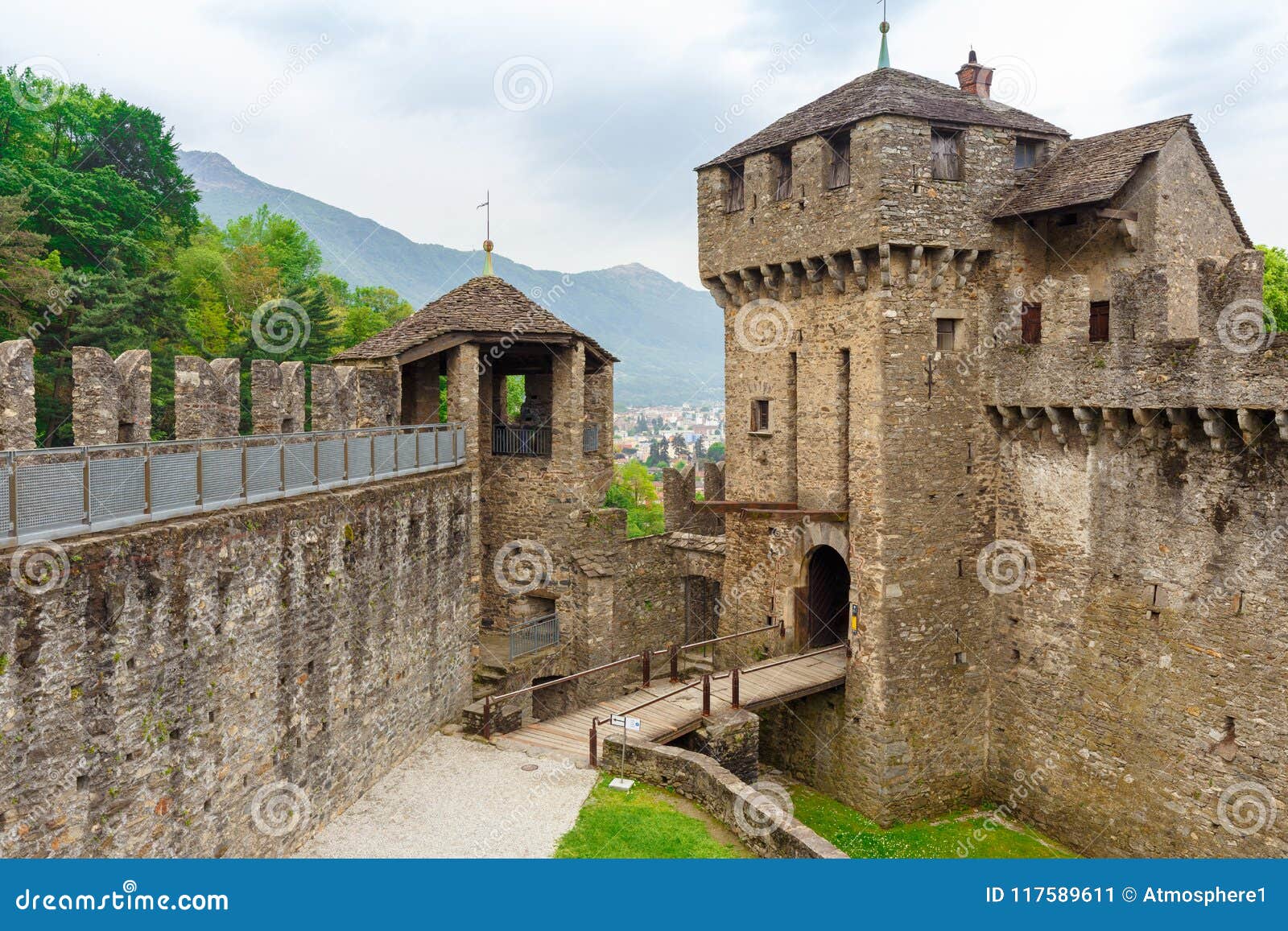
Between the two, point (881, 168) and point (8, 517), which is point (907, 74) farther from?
point (8, 517)

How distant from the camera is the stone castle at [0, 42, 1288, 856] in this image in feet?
38.6

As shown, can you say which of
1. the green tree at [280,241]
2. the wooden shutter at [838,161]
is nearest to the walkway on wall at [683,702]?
the wooden shutter at [838,161]

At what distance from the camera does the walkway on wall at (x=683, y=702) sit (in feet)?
53.4

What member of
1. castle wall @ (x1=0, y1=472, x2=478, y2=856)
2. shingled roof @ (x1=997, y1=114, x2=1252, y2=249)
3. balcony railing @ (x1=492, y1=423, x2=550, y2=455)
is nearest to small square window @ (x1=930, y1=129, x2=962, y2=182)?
shingled roof @ (x1=997, y1=114, x2=1252, y2=249)

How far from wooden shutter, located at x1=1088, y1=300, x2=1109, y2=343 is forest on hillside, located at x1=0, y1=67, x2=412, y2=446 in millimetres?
20922

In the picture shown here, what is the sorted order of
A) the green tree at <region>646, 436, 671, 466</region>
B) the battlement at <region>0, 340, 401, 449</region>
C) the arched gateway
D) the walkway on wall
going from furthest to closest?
the green tree at <region>646, 436, 671, 466</region> → the arched gateway → the walkway on wall → the battlement at <region>0, 340, 401, 449</region>

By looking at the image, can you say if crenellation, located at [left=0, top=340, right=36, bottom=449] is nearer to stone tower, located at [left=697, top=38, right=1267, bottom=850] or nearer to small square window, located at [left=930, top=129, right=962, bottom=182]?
stone tower, located at [left=697, top=38, right=1267, bottom=850]

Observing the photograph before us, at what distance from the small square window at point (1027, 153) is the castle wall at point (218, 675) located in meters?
13.4

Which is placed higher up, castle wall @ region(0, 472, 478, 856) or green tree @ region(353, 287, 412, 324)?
green tree @ region(353, 287, 412, 324)

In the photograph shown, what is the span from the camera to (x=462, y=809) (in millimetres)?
13484

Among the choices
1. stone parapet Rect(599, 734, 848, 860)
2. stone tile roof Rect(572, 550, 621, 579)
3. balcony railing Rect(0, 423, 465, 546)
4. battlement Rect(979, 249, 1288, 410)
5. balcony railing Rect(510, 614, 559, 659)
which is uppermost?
battlement Rect(979, 249, 1288, 410)

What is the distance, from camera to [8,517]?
303 inches

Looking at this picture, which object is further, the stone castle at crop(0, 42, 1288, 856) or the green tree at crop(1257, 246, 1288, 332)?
the green tree at crop(1257, 246, 1288, 332)

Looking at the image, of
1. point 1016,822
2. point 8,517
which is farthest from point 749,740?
point 8,517
